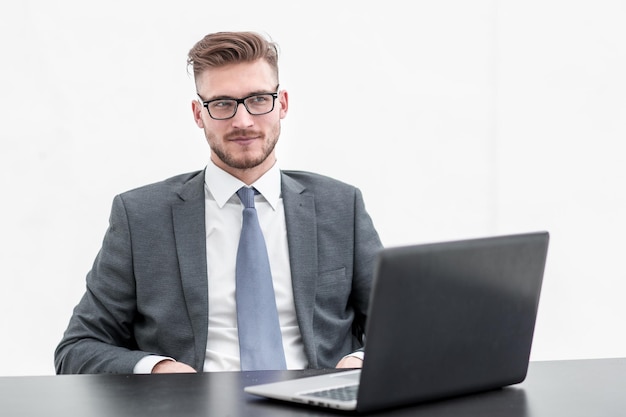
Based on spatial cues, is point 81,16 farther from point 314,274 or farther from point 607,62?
point 607,62

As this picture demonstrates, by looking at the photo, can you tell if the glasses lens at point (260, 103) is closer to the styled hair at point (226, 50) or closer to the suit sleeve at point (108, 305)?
the styled hair at point (226, 50)

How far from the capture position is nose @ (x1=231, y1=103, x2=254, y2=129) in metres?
2.37

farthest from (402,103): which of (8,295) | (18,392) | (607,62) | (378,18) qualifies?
→ (18,392)

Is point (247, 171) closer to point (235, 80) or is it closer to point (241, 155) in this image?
point (241, 155)

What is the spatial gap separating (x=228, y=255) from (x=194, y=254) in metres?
0.09

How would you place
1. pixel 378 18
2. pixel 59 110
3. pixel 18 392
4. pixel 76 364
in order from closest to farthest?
1. pixel 18 392
2. pixel 76 364
3. pixel 59 110
4. pixel 378 18

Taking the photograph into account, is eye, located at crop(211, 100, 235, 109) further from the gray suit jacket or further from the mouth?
the gray suit jacket

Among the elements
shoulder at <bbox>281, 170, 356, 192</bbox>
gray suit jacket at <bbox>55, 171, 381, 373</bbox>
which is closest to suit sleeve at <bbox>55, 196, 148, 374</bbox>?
gray suit jacket at <bbox>55, 171, 381, 373</bbox>

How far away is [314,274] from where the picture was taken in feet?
7.69

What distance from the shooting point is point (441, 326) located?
1363 millimetres

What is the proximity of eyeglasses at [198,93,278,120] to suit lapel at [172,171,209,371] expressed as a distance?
18cm

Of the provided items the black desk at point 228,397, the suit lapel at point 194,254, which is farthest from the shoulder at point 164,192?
the black desk at point 228,397

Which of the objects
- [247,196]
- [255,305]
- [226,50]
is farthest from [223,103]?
[255,305]

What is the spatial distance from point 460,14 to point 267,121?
4.94 ft
